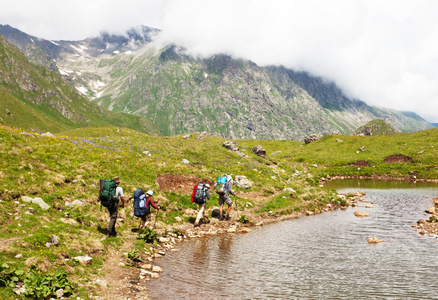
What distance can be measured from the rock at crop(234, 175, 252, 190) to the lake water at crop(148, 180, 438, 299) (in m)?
9.51

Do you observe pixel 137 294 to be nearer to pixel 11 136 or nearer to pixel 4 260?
pixel 4 260

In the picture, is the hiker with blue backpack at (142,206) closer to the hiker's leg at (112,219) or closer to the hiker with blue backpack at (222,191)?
the hiker's leg at (112,219)

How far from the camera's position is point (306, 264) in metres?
15.3

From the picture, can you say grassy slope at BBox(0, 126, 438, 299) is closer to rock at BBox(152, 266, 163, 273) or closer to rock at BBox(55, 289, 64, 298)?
rock at BBox(55, 289, 64, 298)

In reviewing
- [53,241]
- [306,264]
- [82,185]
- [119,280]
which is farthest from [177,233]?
[306,264]

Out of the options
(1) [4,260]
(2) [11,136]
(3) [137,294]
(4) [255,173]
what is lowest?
(3) [137,294]

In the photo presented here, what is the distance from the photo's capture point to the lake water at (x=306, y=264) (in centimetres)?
1224

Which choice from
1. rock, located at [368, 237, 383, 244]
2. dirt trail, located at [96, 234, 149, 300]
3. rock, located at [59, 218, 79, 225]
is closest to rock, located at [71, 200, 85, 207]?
rock, located at [59, 218, 79, 225]

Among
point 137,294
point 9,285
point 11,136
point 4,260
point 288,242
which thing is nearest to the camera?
point 9,285

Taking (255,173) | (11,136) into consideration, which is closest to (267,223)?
(255,173)

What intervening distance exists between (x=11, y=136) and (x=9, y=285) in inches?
828

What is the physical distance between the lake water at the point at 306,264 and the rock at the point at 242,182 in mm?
9514

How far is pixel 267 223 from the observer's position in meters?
25.3

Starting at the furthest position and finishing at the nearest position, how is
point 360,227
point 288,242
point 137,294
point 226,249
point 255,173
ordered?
point 255,173
point 360,227
point 288,242
point 226,249
point 137,294
